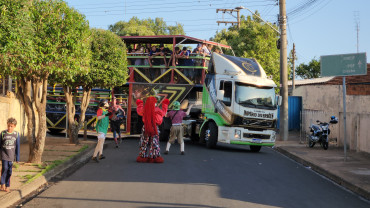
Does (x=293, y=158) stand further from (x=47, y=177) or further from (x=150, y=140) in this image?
(x=47, y=177)

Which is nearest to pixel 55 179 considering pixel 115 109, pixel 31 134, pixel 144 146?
pixel 31 134

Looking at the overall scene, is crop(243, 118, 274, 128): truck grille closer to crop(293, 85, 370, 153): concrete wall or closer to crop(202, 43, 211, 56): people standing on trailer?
crop(293, 85, 370, 153): concrete wall

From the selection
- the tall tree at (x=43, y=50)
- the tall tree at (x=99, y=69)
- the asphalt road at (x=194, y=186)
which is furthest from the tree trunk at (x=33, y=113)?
the tall tree at (x=99, y=69)

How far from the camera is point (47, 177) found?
11391 millimetres

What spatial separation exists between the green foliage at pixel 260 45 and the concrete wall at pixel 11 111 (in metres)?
27.0

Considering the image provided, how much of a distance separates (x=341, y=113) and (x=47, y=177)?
13.7 m

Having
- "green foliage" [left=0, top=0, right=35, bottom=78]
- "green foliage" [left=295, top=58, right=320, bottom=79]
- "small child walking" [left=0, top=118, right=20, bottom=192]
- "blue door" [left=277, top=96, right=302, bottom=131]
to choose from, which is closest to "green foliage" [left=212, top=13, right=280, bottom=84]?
"blue door" [left=277, top=96, right=302, bottom=131]

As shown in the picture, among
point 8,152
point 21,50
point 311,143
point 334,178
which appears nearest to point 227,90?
point 311,143

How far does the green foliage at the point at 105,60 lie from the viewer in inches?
784

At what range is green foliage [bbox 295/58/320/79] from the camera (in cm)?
6444

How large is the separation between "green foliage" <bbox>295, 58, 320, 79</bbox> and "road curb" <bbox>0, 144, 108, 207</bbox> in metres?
51.4

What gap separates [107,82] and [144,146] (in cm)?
631

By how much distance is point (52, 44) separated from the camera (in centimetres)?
1213

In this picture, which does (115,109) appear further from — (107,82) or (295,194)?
(295,194)
